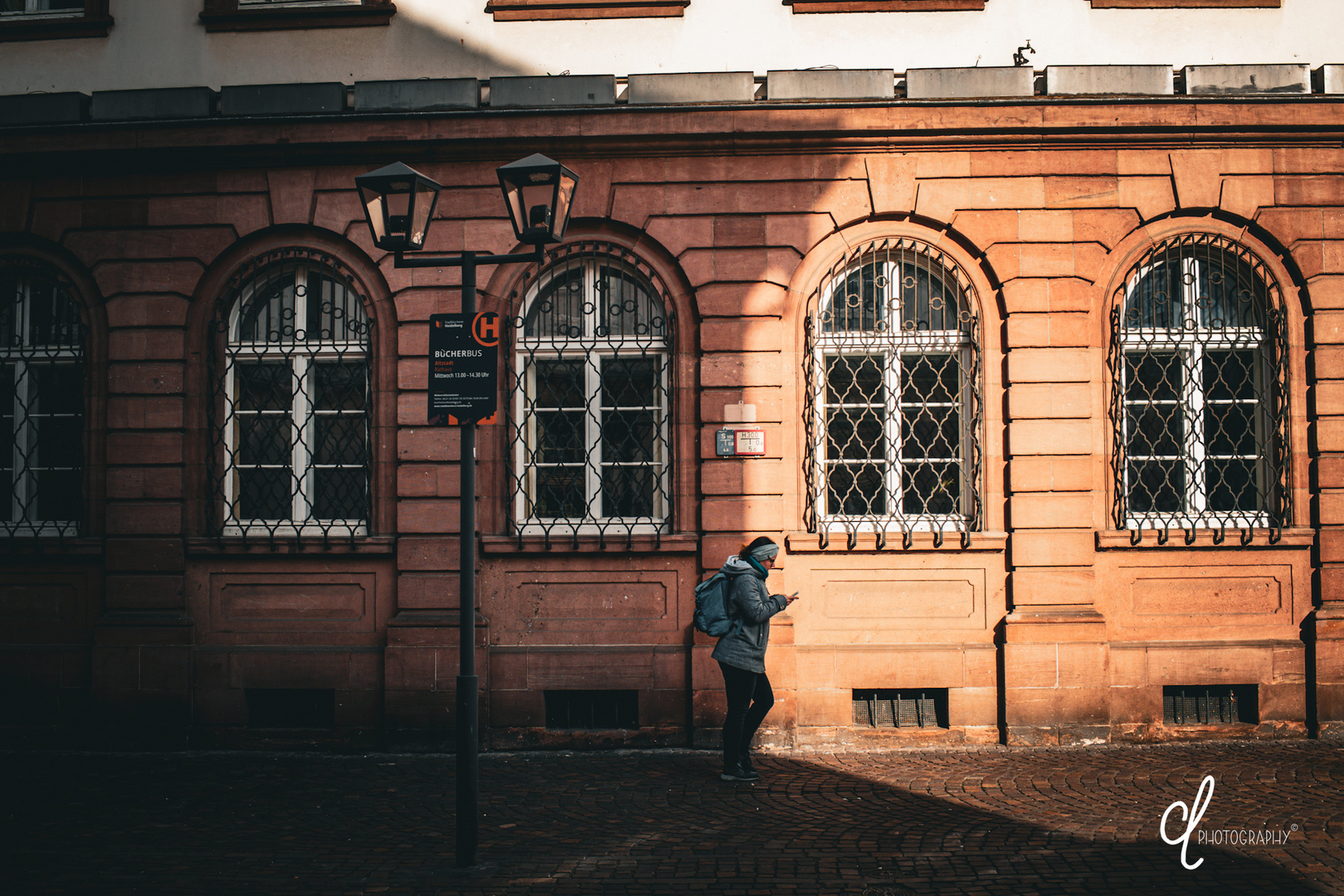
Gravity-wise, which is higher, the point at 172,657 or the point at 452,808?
the point at 172,657

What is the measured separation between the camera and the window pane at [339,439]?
8617 mm

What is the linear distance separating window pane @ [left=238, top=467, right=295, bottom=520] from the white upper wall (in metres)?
3.64

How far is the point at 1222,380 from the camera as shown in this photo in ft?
27.9

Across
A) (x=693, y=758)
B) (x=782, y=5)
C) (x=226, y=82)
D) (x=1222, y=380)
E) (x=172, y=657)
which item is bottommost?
(x=693, y=758)

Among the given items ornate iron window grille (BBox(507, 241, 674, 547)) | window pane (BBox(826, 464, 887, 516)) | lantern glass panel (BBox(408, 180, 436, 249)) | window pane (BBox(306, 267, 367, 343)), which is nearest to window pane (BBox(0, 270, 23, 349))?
window pane (BBox(306, 267, 367, 343))

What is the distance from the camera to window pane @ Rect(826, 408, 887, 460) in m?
8.47

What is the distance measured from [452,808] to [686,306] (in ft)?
14.9

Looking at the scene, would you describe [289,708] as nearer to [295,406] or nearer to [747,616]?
[295,406]

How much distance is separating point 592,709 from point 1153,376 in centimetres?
590

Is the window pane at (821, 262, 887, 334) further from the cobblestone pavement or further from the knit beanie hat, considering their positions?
the cobblestone pavement

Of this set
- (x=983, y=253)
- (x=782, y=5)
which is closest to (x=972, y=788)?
(x=983, y=253)

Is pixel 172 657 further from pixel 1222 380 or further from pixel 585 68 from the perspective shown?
pixel 1222 380

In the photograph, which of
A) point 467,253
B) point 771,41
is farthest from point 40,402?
point 771,41

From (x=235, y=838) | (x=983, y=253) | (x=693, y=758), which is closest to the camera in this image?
(x=235, y=838)
